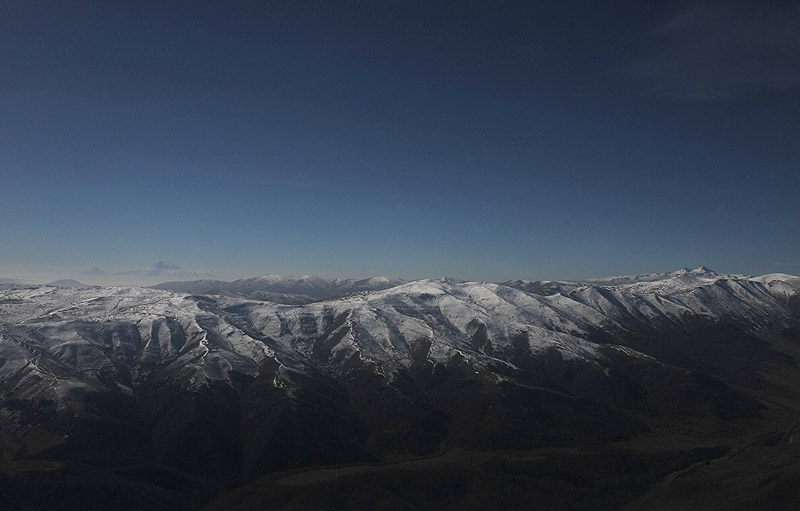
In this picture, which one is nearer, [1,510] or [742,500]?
[1,510]

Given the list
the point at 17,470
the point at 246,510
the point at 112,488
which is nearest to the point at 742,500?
the point at 246,510

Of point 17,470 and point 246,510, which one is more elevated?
point 17,470

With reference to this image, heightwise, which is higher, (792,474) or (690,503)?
(792,474)

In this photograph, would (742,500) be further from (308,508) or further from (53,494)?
(53,494)

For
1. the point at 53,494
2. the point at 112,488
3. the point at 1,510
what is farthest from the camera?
the point at 112,488

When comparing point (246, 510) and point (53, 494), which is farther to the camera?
point (246, 510)

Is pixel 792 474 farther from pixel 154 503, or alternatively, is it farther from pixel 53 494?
pixel 53 494

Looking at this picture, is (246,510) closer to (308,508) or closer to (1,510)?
(308,508)

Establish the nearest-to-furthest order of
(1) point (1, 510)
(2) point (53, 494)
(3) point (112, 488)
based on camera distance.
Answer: (1) point (1, 510) < (2) point (53, 494) < (3) point (112, 488)

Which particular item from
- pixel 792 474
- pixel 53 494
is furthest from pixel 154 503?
pixel 792 474
